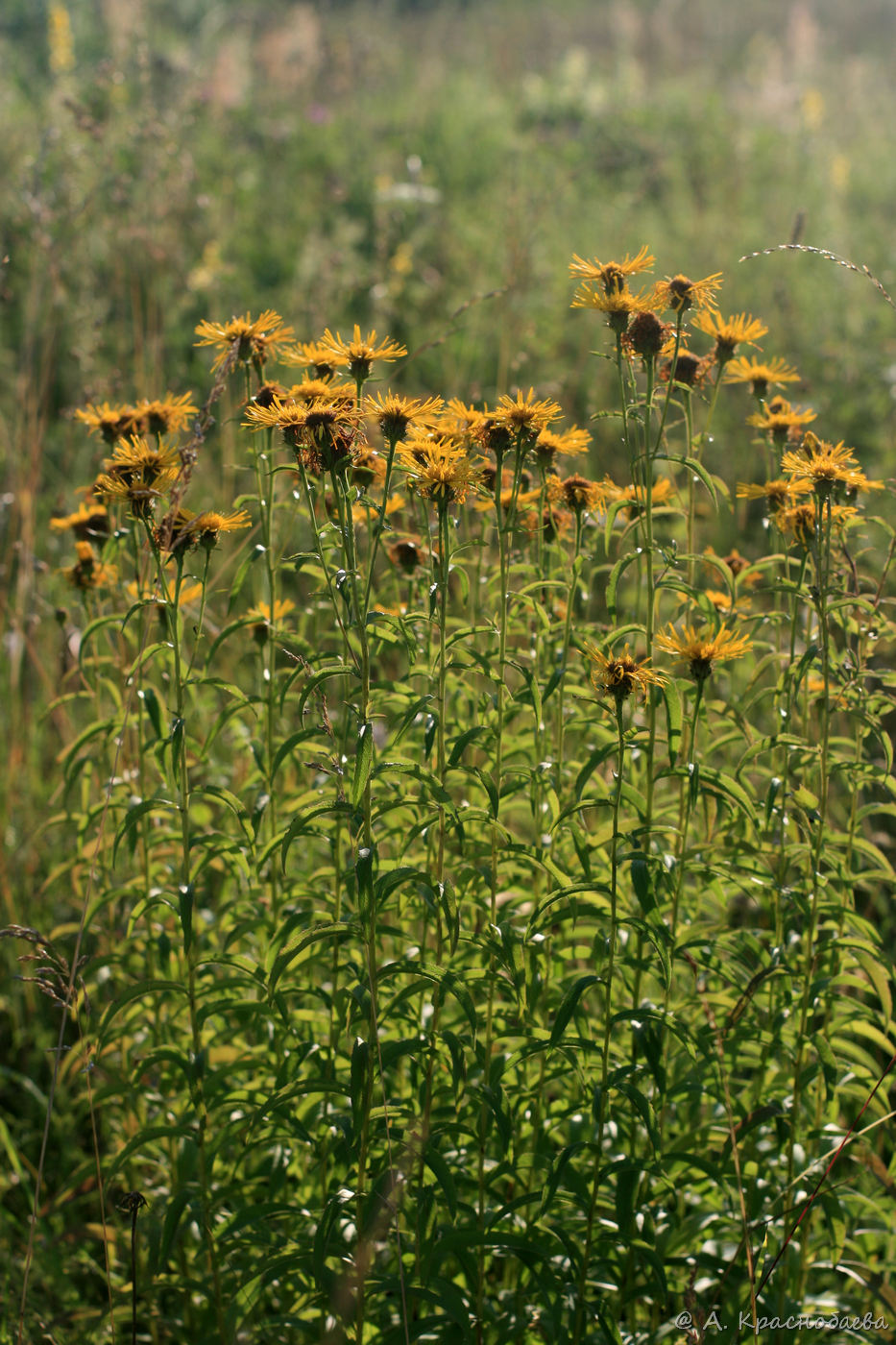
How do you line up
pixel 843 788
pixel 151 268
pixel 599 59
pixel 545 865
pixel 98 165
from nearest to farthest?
1. pixel 545 865
2. pixel 843 788
3. pixel 98 165
4. pixel 151 268
5. pixel 599 59

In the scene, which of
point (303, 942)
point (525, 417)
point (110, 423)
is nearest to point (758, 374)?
point (525, 417)

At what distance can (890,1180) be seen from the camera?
1.80 m

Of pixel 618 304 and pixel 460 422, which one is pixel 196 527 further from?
pixel 618 304

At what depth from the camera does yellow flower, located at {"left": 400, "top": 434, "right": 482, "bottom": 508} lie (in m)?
1.51

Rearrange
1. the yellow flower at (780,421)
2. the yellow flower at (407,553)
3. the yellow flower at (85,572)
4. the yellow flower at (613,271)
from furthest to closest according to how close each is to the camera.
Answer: the yellow flower at (85,572), the yellow flower at (407,553), the yellow flower at (780,421), the yellow flower at (613,271)

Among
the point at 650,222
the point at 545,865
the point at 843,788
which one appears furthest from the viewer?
the point at 650,222

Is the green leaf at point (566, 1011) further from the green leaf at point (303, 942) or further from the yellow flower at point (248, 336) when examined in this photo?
the yellow flower at point (248, 336)

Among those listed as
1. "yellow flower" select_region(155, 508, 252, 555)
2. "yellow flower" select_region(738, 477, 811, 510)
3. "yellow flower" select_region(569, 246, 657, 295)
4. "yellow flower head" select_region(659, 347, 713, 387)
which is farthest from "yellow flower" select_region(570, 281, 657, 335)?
"yellow flower" select_region(155, 508, 252, 555)

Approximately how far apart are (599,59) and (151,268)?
430 inches

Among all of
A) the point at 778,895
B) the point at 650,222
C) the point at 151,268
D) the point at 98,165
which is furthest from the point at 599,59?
the point at 778,895

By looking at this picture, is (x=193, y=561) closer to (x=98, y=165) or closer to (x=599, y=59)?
(x=98, y=165)

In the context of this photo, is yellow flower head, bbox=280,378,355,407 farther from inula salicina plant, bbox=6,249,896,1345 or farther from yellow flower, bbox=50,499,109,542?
yellow flower, bbox=50,499,109,542

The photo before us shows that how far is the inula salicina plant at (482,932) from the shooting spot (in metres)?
1.55

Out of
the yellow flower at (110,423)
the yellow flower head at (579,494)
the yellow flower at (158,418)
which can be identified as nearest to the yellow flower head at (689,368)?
the yellow flower head at (579,494)
